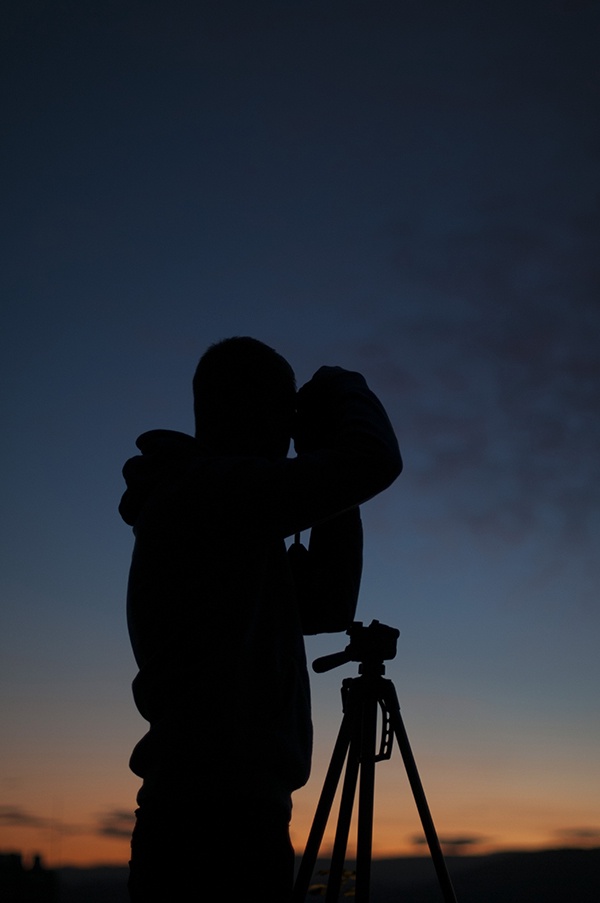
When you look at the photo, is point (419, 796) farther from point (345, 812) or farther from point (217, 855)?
point (217, 855)

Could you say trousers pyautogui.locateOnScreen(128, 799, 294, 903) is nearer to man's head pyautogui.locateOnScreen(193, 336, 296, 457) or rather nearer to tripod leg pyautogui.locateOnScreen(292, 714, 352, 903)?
tripod leg pyautogui.locateOnScreen(292, 714, 352, 903)

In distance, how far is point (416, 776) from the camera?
2299 millimetres

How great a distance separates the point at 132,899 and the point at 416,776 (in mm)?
966

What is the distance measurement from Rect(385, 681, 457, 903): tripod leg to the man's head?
0.90m

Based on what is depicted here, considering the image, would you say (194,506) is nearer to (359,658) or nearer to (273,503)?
(273,503)

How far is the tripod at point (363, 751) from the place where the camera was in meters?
2.27

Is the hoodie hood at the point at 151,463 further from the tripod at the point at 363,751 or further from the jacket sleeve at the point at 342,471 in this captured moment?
the tripod at the point at 363,751

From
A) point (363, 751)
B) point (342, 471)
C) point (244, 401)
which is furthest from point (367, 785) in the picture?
point (244, 401)

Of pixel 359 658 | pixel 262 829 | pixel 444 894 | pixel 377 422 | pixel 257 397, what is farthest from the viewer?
pixel 359 658

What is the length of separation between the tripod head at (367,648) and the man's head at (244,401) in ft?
2.20

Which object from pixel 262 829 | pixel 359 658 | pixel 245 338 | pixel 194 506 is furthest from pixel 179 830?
pixel 245 338

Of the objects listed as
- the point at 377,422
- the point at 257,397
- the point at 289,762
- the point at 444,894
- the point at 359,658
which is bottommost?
the point at 444,894

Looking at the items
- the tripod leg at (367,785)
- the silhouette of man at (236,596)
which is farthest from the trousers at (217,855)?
the tripod leg at (367,785)

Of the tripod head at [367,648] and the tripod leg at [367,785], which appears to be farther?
the tripod head at [367,648]
